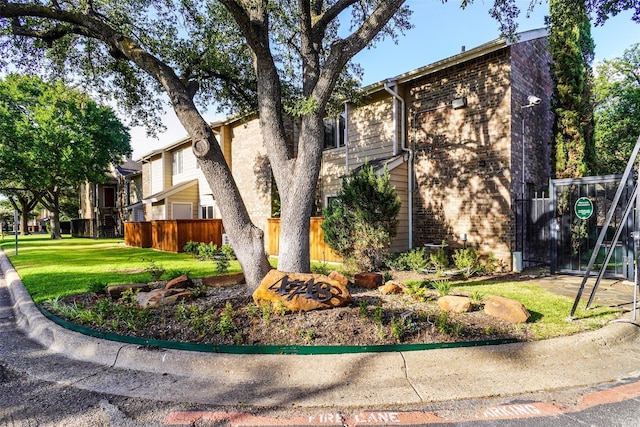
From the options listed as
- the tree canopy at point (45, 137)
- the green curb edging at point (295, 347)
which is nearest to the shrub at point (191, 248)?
the green curb edging at point (295, 347)

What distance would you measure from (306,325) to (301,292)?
58cm

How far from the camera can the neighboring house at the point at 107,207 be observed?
32.4m

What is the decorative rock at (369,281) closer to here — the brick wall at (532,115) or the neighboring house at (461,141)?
the neighboring house at (461,141)

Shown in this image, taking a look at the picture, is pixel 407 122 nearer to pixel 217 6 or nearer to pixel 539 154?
pixel 539 154

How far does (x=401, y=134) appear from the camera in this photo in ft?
37.7

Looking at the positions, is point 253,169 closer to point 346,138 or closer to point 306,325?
point 346,138

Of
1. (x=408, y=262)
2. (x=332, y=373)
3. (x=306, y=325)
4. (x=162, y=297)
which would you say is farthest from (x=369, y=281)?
(x=162, y=297)

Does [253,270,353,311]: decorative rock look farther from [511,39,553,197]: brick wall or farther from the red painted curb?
[511,39,553,197]: brick wall

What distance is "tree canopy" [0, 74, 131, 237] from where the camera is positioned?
24.0m

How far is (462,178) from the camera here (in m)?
10.0

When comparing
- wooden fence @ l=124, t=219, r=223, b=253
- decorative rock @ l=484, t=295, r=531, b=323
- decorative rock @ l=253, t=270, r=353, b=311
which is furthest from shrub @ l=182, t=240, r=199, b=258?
decorative rock @ l=484, t=295, r=531, b=323

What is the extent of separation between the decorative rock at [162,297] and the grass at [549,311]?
4516mm

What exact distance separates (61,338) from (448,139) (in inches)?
393

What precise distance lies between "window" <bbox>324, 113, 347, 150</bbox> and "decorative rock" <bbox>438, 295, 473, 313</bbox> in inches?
370
